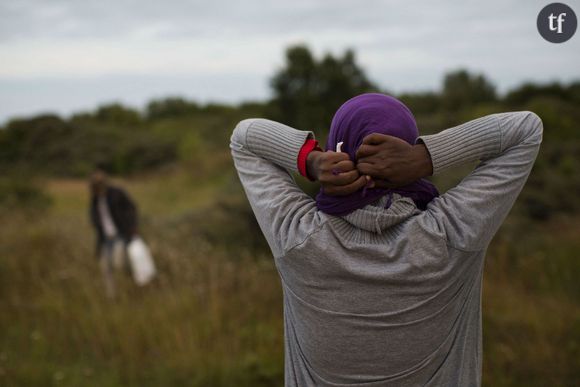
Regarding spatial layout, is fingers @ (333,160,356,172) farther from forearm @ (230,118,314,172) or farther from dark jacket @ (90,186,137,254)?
dark jacket @ (90,186,137,254)

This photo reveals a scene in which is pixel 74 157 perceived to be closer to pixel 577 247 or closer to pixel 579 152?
pixel 579 152

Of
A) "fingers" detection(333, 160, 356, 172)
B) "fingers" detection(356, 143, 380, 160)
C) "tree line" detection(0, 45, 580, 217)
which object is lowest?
"tree line" detection(0, 45, 580, 217)

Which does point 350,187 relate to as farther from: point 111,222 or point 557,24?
point 111,222

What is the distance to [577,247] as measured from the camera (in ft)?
25.7

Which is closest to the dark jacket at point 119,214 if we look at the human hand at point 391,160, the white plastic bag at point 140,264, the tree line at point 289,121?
the white plastic bag at point 140,264

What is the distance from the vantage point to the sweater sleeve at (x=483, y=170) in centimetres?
144

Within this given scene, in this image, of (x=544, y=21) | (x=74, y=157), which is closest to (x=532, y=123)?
(x=544, y=21)

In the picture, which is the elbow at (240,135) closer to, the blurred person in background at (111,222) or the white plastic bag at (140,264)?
the white plastic bag at (140,264)

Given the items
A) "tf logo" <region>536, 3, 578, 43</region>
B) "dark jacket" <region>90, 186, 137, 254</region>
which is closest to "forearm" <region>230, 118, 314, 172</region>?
"tf logo" <region>536, 3, 578, 43</region>

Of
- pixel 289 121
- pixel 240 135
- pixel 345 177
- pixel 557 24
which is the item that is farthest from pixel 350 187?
pixel 289 121

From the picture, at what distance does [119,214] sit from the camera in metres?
7.63

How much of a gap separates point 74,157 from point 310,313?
3389 centimetres

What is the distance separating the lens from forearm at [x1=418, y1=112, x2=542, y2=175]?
146 centimetres

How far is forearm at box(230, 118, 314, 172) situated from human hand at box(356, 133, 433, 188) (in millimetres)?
210
